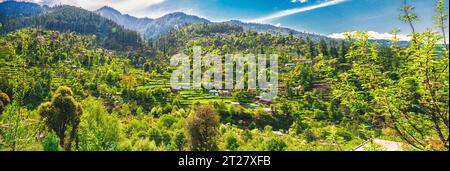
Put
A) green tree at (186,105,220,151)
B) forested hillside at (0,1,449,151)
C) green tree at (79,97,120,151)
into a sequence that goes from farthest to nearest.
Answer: green tree at (186,105,220,151), green tree at (79,97,120,151), forested hillside at (0,1,449,151)

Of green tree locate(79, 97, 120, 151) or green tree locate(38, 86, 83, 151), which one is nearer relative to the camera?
green tree locate(79, 97, 120, 151)

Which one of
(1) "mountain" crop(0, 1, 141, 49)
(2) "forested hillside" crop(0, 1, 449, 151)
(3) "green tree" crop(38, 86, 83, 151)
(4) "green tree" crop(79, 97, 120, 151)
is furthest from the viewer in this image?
(1) "mountain" crop(0, 1, 141, 49)

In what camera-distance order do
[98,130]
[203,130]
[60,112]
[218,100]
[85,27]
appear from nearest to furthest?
[98,130], [60,112], [203,130], [218,100], [85,27]

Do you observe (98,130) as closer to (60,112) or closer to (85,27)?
(60,112)

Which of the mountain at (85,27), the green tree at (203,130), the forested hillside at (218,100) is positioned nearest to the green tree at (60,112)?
the forested hillside at (218,100)

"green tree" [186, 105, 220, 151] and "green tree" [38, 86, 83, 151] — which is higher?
"green tree" [38, 86, 83, 151]

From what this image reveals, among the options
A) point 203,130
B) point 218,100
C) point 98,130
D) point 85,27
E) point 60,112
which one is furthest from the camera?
point 85,27

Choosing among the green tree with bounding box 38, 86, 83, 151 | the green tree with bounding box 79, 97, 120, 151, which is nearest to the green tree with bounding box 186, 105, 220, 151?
the green tree with bounding box 79, 97, 120, 151

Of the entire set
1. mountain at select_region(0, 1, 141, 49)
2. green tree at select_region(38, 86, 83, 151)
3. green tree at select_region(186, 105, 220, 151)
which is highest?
mountain at select_region(0, 1, 141, 49)

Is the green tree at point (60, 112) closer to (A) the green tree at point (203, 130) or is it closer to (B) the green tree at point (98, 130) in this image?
(B) the green tree at point (98, 130)

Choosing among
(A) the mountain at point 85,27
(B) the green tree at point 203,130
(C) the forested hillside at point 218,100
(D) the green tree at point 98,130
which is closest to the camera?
(C) the forested hillside at point 218,100

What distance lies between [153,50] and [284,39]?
39.0 meters

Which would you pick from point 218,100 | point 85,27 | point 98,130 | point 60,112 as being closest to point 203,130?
point 98,130

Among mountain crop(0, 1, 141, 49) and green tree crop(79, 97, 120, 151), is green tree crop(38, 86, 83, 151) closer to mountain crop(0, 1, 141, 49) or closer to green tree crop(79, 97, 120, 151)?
green tree crop(79, 97, 120, 151)
